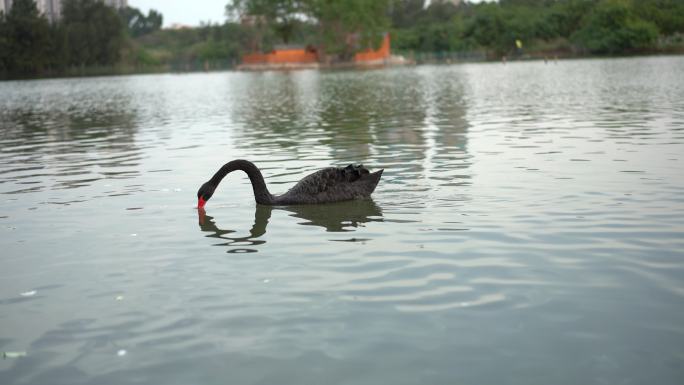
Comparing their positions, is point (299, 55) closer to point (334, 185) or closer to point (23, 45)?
point (23, 45)

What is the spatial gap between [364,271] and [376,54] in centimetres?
10404

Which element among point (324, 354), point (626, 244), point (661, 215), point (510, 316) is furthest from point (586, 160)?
point (324, 354)

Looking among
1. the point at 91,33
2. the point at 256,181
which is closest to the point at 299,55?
the point at 91,33

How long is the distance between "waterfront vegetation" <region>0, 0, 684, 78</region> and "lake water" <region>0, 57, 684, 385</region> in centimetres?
8258

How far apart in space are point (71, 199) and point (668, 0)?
104712mm

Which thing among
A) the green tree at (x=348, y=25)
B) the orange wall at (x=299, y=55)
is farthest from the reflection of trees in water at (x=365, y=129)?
the orange wall at (x=299, y=55)

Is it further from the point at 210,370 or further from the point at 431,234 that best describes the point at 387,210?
the point at 210,370

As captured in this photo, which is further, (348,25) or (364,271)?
(348,25)

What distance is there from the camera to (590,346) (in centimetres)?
432

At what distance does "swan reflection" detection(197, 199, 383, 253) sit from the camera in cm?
715

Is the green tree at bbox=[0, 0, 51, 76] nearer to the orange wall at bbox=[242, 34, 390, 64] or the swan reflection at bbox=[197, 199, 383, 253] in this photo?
the orange wall at bbox=[242, 34, 390, 64]

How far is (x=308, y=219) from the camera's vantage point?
798cm

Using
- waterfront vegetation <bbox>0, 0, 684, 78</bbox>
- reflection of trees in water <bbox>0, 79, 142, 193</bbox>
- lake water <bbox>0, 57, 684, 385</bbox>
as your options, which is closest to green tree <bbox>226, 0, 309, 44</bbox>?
waterfront vegetation <bbox>0, 0, 684, 78</bbox>

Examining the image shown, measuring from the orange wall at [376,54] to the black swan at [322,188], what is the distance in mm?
97673
